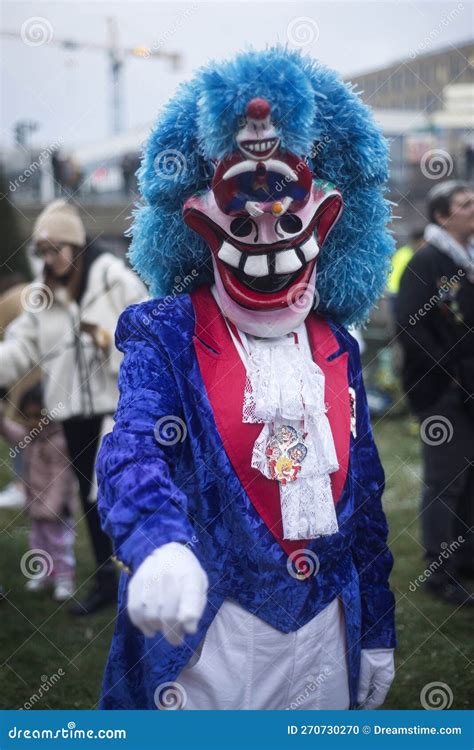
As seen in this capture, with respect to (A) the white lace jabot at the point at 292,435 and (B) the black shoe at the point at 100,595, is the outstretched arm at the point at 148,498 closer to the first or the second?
(A) the white lace jabot at the point at 292,435

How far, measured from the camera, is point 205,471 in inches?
84.1

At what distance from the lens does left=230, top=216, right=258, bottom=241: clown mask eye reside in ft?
7.29

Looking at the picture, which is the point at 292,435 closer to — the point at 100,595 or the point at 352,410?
the point at 352,410

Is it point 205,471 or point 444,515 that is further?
point 444,515

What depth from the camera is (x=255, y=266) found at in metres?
2.21

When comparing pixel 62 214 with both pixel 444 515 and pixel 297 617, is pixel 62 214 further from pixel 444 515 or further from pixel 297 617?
pixel 297 617

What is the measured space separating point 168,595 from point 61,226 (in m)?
2.75

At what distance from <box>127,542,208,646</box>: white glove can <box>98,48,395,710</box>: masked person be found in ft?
0.93

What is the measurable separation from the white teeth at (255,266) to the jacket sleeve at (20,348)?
2224 millimetres

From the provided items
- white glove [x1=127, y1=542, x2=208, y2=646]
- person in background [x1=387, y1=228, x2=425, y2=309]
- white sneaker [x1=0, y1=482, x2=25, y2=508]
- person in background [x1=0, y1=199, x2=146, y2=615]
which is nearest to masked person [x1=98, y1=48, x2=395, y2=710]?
white glove [x1=127, y1=542, x2=208, y2=646]

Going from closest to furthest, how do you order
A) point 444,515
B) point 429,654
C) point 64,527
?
point 429,654 → point 444,515 → point 64,527

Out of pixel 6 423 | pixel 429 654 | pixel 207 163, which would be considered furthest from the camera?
pixel 6 423

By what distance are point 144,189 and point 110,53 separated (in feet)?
11.9

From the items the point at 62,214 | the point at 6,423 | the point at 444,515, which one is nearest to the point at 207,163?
the point at 62,214
